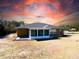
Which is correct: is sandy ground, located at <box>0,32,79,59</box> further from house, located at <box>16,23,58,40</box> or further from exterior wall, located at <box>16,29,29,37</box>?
exterior wall, located at <box>16,29,29,37</box>

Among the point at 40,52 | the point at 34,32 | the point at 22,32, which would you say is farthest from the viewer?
the point at 22,32

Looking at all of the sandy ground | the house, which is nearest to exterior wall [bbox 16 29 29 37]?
the house

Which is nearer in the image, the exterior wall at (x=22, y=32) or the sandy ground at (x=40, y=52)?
the sandy ground at (x=40, y=52)

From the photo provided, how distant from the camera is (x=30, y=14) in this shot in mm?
68312

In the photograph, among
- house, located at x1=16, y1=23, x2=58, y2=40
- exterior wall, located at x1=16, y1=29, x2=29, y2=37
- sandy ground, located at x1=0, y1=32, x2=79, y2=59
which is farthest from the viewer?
exterior wall, located at x1=16, y1=29, x2=29, y2=37

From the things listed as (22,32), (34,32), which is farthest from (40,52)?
(22,32)

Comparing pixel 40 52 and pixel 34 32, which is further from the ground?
pixel 34 32

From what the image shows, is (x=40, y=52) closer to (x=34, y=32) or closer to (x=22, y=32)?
(x=34, y=32)

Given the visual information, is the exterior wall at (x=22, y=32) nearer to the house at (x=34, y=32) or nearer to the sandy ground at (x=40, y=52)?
the house at (x=34, y=32)

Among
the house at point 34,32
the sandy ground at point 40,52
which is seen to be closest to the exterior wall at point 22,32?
the house at point 34,32

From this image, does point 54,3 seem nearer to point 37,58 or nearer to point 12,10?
point 12,10

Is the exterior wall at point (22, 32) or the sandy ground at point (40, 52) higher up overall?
the exterior wall at point (22, 32)

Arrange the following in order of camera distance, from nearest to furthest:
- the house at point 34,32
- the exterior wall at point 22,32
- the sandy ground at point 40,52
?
the sandy ground at point 40,52 < the house at point 34,32 < the exterior wall at point 22,32

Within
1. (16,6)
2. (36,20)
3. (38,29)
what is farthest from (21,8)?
(38,29)
